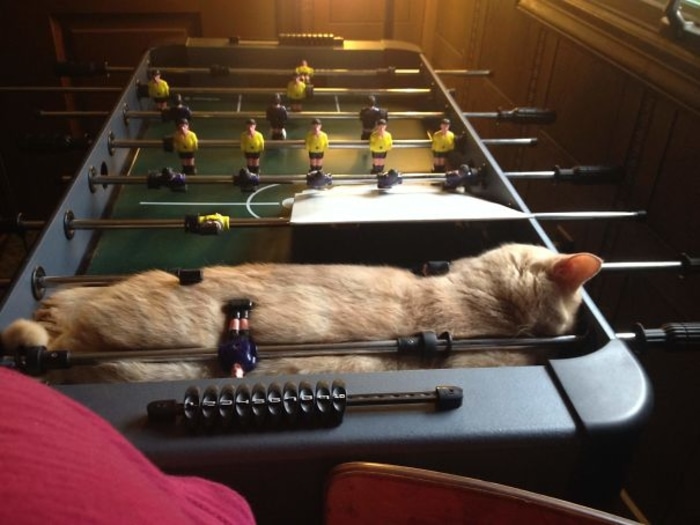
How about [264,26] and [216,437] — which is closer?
[216,437]

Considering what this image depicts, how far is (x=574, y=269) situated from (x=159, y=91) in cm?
139

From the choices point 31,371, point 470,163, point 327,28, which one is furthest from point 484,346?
point 327,28

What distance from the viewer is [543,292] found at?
99 cm

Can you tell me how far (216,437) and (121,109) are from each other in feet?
4.27

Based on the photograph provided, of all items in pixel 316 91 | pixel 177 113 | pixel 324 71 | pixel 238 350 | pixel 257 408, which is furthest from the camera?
pixel 324 71

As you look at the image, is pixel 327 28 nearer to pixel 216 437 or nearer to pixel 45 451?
pixel 216 437

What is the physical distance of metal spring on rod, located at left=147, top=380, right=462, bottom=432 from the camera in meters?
0.68

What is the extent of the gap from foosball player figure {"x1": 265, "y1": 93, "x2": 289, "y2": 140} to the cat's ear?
100cm

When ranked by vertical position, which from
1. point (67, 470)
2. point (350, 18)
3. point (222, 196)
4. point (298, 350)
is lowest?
point (222, 196)

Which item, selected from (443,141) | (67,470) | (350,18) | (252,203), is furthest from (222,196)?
(350,18)

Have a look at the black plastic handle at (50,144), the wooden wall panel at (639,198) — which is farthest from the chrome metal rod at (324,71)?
the black plastic handle at (50,144)

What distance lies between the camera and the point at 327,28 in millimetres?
2998

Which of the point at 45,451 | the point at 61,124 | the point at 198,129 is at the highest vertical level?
the point at 45,451

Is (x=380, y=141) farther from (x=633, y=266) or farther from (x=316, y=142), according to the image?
(x=633, y=266)
